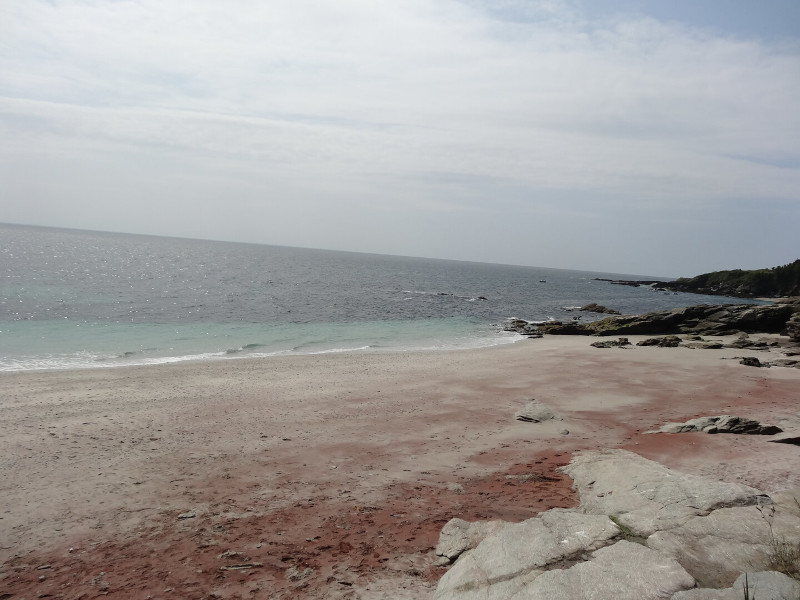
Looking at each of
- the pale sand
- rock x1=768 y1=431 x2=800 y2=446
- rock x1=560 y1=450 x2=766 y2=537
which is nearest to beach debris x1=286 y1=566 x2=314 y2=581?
the pale sand

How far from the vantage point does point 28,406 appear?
15430mm

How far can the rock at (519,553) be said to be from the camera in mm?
5598

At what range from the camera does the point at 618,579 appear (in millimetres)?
5223

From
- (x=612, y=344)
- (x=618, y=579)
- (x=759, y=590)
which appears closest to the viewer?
(x=759, y=590)

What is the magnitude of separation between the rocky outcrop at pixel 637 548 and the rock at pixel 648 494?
0.05 ft

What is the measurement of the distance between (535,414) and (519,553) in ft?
32.0

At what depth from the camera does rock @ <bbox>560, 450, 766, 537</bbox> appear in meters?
6.88

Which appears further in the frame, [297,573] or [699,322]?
[699,322]

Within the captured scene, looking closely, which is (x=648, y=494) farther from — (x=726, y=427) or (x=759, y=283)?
(x=759, y=283)

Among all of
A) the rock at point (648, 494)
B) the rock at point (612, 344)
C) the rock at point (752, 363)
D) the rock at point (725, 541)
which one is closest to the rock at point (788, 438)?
the rock at point (648, 494)

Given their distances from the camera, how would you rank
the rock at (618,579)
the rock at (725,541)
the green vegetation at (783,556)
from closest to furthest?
the rock at (618,579) < the green vegetation at (783,556) < the rock at (725,541)

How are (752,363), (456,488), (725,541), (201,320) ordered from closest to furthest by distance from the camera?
(725,541)
(456,488)
(752,363)
(201,320)

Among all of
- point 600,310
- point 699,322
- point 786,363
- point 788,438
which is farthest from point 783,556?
point 600,310

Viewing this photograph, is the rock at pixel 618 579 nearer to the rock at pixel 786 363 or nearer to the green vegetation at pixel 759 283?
the rock at pixel 786 363
